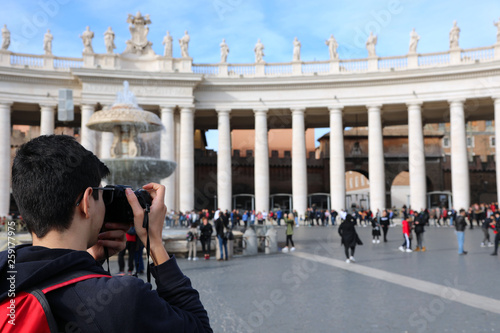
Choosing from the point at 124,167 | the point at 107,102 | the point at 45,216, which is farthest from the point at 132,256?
the point at 107,102

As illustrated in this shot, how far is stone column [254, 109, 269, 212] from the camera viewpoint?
44.2m

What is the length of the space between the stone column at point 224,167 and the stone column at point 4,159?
17189 mm

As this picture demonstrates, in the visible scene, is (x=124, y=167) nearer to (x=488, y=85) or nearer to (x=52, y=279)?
(x=52, y=279)

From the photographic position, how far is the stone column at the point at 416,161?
4244cm

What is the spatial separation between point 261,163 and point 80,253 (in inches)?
1675

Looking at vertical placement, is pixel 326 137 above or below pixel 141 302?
above

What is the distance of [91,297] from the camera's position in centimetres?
173

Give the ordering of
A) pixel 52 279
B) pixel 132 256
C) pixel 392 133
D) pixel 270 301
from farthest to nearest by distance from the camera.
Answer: pixel 392 133 → pixel 132 256 → pixel 270 301 → pixel 52 279

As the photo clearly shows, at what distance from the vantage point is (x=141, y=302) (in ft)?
5.90

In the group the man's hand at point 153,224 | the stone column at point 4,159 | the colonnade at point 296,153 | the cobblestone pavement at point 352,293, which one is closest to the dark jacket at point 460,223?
the cobblestone pavement at point 352,293

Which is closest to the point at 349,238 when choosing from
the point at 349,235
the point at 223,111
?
the point at 349,235

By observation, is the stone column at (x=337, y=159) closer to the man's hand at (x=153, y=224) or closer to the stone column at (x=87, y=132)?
the stone column at (x=87, y=132)

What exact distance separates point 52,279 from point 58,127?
184ft

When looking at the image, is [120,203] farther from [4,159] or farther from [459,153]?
[459,153]
